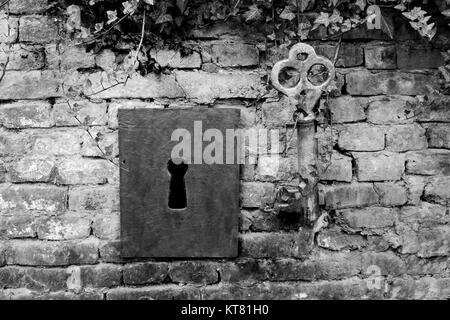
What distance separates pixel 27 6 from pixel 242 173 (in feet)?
Result: 3.43

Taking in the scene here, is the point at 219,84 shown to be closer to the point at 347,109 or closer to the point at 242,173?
the point at 242,173

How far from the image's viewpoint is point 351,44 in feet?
5.43

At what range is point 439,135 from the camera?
1.69 meters

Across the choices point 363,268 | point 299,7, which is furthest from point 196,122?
point 363,268

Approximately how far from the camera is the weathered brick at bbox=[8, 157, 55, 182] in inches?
65.0

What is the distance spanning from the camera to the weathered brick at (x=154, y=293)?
167cm

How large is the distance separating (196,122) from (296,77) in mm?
Answer: 421

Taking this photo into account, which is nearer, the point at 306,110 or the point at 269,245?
the point at 306,110

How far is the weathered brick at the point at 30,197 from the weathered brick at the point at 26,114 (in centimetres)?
24

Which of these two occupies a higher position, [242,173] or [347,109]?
[347,109]

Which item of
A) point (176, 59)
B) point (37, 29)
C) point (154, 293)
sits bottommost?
point (154, 293)

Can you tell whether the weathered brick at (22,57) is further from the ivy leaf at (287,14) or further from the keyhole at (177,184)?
the ivy leaf at (287,14)

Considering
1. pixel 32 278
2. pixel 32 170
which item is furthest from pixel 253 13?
pixel 32 278

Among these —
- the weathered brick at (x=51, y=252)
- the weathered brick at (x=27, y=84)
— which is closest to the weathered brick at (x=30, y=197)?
the weathered brick at (x=51, y=252)
